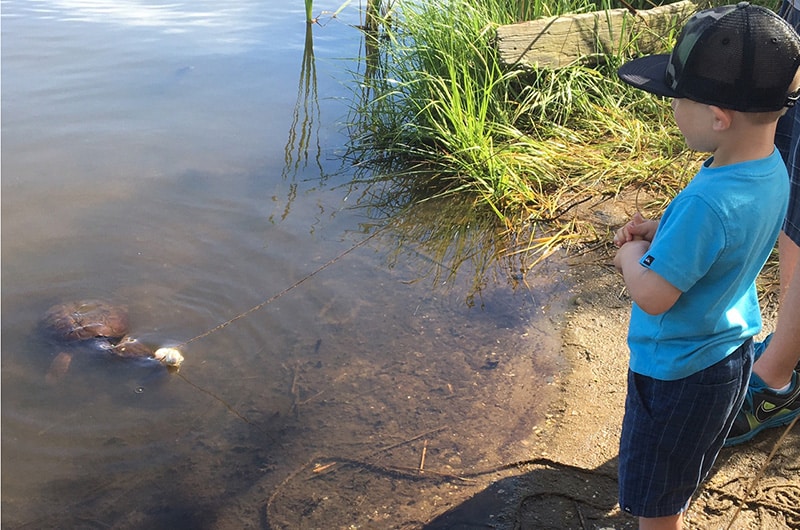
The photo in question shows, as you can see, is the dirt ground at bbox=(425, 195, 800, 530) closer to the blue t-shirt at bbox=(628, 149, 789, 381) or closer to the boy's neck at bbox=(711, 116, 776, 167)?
the blue t-shirt at bbox=(628, 149, 789, 381)

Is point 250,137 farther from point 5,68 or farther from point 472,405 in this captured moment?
point 472,405

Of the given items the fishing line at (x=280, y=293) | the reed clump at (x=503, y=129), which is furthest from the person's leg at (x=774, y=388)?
the fishing line at (x=280, y=293)

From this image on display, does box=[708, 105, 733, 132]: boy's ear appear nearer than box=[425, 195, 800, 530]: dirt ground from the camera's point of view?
Yes

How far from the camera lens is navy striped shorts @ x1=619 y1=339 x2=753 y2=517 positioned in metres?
1.77

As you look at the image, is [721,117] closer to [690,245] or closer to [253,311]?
[690,245]

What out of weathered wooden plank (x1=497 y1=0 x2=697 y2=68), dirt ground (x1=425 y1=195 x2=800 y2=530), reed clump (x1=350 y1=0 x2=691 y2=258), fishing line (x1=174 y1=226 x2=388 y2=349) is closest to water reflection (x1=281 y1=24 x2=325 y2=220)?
reed clump (x1=350 y1=0 x2=691 y2=258)

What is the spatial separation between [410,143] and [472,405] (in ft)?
8.61

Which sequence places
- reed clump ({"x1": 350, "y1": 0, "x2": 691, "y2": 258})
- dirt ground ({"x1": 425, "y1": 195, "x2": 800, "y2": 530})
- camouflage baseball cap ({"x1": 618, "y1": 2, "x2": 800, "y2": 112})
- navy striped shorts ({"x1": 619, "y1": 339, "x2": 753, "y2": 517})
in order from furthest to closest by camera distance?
reed clump ({"x1": 350, "y1": 0, "x2": 691, "y2": 258}), dirt ground ({"x1": 425, "y1": 195, "x2": 800, "y2": 530}), navy striped shorts ({"x1": 619, "y1": 339, "x2": 753, "y2": 517}), camouflage baseball cap ({"x1": 618, "y1": 2, "x2": 800, "y2": 112})

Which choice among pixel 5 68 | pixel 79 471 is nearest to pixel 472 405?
pixel 79 471

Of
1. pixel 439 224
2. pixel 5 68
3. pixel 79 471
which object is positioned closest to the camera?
pixel 79 471

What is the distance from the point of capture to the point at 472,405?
9.52 feet

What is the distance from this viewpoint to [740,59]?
153 centimetres

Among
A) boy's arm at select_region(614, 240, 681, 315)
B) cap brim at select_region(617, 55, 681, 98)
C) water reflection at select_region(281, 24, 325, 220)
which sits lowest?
water reflection at select_region(281, 24, 325, 220)

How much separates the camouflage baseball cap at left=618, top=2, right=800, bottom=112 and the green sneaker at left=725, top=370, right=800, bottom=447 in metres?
1.31
